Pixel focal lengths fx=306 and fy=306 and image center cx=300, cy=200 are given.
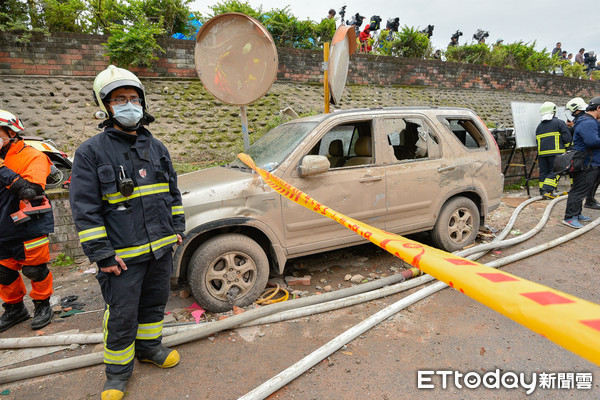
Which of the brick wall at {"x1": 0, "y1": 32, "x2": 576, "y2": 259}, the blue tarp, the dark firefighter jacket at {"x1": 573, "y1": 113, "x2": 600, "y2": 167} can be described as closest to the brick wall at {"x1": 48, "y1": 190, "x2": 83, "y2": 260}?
the brick wall at {"x1": 0, "y1": 32, "x2": 576, "y2": 259}

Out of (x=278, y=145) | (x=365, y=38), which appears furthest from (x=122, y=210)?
(x=365, y=38)

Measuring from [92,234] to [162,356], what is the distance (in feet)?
3.65

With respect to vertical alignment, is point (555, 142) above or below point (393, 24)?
below

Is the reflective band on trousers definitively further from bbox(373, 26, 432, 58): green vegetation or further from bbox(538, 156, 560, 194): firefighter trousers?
bbox(373, 26, 432, 58): green vegetation

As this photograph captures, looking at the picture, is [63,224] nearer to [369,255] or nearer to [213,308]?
[213,308]

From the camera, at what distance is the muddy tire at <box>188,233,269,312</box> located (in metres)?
2.83

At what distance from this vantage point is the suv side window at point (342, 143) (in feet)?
12.4

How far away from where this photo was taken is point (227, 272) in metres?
2.95

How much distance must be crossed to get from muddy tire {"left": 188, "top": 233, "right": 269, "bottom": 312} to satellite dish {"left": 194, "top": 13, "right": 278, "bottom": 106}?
2.14 m

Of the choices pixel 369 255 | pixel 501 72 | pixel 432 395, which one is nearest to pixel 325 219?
pixel 369 255

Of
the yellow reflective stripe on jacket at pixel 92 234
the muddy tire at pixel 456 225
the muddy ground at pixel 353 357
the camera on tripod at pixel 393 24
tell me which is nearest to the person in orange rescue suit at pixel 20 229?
the muddy ground at pixel 353 357

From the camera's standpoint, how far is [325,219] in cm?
325

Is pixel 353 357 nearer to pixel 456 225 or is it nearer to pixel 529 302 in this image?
pixel 529 302

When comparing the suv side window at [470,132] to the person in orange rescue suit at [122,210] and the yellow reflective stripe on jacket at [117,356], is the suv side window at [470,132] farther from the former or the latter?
the yellow reflective stripe on jacket at [117,356]
